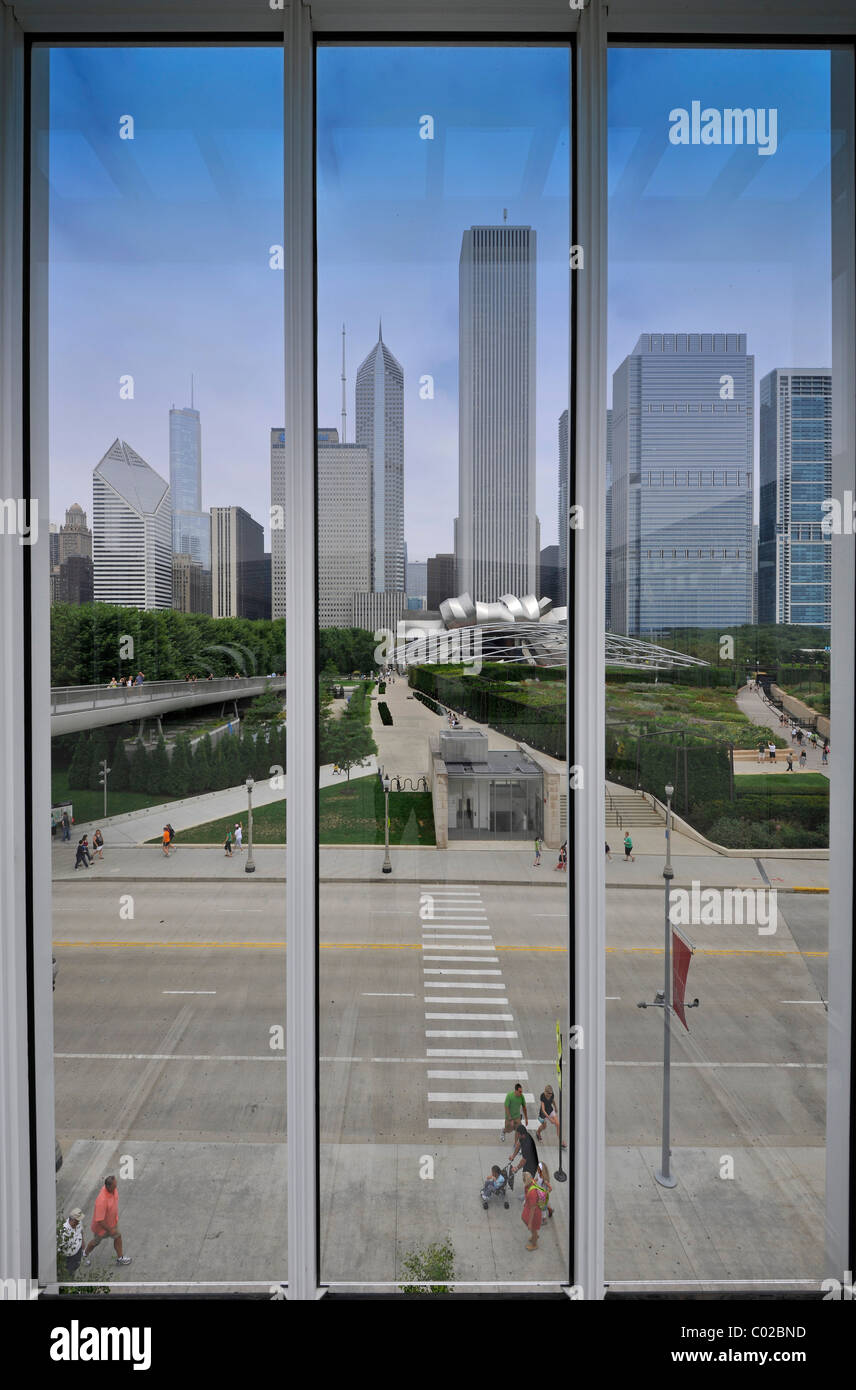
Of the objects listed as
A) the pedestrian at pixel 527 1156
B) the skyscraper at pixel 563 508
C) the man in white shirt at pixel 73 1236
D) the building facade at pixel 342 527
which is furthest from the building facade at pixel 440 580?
the man in white shirt at pixel 73 1236

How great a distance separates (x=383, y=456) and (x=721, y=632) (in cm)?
121

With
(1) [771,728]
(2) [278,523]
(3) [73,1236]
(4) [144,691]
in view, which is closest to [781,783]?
(1) [771,728]

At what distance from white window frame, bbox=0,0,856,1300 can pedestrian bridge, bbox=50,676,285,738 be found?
4.5 inches

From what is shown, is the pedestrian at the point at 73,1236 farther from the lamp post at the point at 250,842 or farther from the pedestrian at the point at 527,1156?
the pedestrian at the point at 527,1156

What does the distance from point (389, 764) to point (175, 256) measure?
1743 millimetres

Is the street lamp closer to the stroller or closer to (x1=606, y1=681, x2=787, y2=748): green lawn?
(x1=606, y1=681, x2=787, y2=748): green lawn

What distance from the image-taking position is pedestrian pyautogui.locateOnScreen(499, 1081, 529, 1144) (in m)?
1.97

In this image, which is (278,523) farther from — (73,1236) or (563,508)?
(73,1236)

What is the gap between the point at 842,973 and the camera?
1982mm

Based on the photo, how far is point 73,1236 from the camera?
1973 millimetres

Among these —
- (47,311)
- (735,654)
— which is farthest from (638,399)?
(47,311)

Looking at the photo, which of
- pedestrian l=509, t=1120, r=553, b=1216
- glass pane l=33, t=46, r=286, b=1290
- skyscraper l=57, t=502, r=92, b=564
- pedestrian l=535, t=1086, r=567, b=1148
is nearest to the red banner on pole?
pedestrian l=535, t=1086, r=567, b=1148
